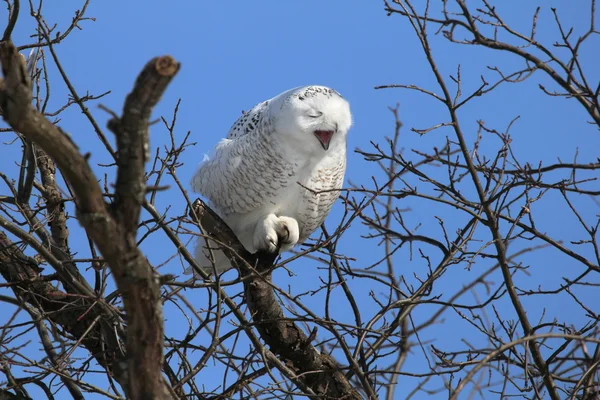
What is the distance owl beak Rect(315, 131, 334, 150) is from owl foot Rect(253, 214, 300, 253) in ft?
1.71

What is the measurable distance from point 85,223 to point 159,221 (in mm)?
1552

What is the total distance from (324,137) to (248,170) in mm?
477

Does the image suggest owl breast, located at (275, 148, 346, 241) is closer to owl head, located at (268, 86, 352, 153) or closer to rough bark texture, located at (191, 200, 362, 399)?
owl head, located at (268, 86, 352, 153)

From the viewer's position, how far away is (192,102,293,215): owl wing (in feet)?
14.6

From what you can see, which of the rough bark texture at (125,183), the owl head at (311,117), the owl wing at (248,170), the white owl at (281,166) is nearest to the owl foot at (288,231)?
the white owl at (281,166)

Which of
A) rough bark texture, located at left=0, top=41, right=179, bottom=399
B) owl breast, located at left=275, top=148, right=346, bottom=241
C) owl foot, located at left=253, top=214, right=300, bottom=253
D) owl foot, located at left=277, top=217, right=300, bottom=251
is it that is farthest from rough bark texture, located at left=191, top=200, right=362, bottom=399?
rough bark texture, located at left=0, top=41, right=179, bottom=399

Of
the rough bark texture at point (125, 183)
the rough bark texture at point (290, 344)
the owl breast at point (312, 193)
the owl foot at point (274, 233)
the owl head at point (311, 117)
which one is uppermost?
the owl head at point (311, 117)

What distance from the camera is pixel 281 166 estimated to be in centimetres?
447

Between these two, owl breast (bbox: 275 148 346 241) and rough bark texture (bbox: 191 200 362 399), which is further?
owl breast (bbox: 275 148 346 241)

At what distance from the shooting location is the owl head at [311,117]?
4402mm

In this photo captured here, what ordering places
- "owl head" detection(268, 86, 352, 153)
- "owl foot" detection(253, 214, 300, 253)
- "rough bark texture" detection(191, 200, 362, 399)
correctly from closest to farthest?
1. "rough bark texture" detection(191, 200, 362, 399)
2. "owl head" detection(268, 86, 352, 153)
3. "owl foot" detection(253, 214, 300, 253)

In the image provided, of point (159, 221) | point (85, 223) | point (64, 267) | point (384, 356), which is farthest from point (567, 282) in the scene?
point (85, 223)

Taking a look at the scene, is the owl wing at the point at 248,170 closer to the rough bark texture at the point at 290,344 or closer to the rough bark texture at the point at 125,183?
the rough bark texture at the point at 290,344

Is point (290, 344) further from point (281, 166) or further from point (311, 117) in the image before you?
point (311, 117)
